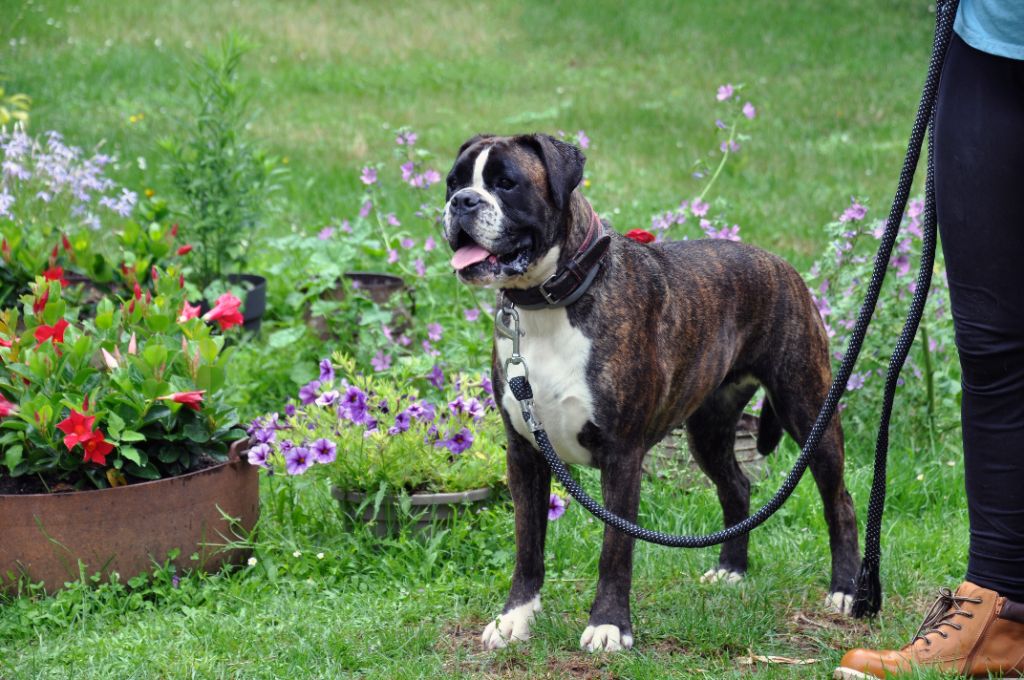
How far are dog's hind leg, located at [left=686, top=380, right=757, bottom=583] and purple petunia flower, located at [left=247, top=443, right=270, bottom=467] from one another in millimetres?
1455

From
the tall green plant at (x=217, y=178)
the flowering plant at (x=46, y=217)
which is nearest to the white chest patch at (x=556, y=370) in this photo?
the flowering plant at (x=46, y=217)

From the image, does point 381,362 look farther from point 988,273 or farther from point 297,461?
point 988,273

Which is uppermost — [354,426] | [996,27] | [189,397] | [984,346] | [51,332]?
[996,27]

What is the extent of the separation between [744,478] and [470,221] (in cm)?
161

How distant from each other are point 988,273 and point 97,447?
2641 millimetres

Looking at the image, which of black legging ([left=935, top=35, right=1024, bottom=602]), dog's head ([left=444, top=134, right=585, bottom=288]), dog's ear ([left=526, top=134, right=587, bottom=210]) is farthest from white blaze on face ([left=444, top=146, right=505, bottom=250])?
black legging ([left=935, top=35, right=1024, bottom=602])

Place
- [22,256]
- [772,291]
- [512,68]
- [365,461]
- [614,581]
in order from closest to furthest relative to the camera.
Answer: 1. [614,581]
2. [772,291]
3. [365,461]
4. [22,256]
5. [512,68]

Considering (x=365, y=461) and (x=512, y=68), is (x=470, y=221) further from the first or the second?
(x=512, y=68)

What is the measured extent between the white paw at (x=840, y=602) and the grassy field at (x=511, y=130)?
0.21 ft

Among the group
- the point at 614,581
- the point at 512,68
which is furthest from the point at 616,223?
the point at 512,68

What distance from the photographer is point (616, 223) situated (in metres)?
8.13

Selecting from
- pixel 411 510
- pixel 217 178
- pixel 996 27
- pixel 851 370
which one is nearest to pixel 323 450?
pixel 411 510

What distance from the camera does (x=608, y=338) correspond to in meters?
3.40

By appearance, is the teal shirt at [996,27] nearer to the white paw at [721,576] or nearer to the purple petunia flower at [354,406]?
the white paw at [721,576]
